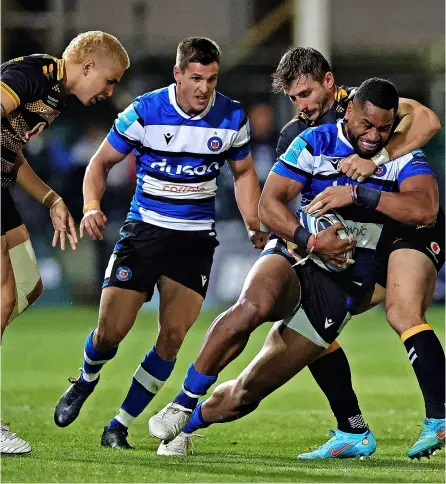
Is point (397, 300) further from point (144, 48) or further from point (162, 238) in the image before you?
point (144, 48)

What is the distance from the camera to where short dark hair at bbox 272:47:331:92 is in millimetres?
6930

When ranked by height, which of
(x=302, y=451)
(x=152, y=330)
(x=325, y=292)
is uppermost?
(x=325, y=292)

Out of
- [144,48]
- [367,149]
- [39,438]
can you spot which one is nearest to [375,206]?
[367,149]

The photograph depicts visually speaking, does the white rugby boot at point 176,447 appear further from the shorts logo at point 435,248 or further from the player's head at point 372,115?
the player's head at point 372,115

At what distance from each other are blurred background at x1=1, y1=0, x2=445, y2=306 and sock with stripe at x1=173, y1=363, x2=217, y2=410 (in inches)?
402

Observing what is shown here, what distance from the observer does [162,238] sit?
7.13 metres

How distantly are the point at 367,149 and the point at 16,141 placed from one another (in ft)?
6.46

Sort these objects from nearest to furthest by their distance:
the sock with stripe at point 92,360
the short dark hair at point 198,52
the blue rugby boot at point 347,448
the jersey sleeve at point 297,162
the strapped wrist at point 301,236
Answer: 1. the strapped wrist at point 301,236
2. the jersey sleeve at point 297,162
3. the blue rugby boot at point 347,448
4. the short dark hair at point 198,52
5. the sock with stripe at point 92,360

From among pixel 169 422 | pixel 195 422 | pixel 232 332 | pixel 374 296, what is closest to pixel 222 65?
pixel 374 296

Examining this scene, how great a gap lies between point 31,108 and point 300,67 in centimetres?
164

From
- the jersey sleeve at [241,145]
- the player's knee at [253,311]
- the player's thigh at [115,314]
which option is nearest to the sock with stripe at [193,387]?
the player's knee at [253,311]

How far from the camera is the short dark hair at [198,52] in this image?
266 inches

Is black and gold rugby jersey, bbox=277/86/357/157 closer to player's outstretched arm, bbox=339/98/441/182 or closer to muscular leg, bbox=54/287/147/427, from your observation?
player's outstretched arm, bbox=339/98/441/182

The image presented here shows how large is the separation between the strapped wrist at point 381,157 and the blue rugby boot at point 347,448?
5.16 ft
